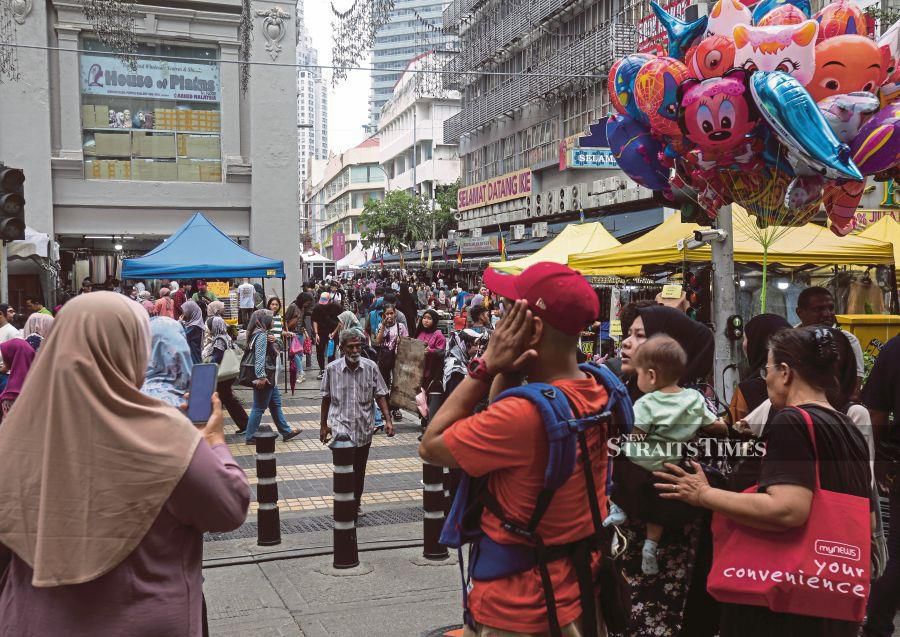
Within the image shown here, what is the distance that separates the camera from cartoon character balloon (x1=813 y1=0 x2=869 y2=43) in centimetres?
659

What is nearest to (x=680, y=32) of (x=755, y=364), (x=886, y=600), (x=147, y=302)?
(x=755, y=364)

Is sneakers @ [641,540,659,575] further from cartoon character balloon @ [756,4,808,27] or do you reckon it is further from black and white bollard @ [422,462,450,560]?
cartoon character balloon @ [756,4,808,27]

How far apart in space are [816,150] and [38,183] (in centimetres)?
2153

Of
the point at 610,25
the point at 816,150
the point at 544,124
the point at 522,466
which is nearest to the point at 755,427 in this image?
the point at 522,466

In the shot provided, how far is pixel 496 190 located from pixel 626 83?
116 feet

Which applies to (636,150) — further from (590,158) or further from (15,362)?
(590,158)

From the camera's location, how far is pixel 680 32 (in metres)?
7.27

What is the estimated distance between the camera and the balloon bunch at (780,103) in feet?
19.6

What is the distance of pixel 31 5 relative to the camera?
21703mm

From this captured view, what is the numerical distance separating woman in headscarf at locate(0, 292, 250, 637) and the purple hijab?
525 cm

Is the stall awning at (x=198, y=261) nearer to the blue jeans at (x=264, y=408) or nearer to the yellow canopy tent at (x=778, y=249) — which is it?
the blue jeans at (x=264, y=408)

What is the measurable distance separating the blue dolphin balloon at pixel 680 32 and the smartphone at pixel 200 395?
5.87 m

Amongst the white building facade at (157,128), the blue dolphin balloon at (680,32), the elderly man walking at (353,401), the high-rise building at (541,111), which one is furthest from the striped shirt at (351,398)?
the white building facade at (157,128)

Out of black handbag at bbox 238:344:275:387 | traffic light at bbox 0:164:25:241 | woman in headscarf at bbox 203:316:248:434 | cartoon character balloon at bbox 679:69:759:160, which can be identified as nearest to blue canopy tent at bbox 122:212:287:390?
woman in headscarf at bbox 203:316:248:434
